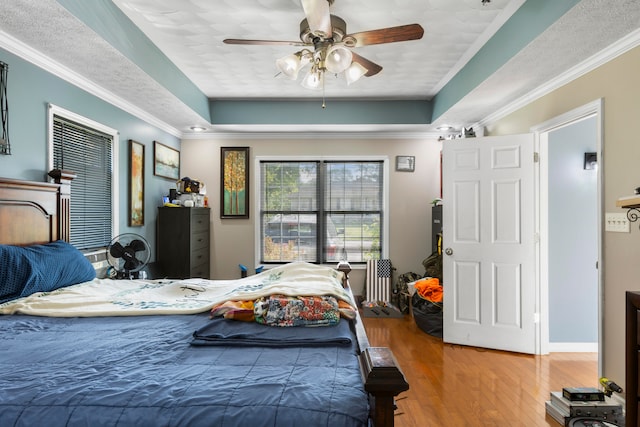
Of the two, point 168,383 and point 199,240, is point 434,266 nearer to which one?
point 199,240

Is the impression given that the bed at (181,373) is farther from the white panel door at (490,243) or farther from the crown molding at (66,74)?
the white panel door at (490,243)

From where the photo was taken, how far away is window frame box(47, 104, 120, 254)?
104 inches

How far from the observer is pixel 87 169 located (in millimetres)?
3102

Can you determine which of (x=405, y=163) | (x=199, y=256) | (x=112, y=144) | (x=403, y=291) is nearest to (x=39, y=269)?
(x=112, y=144)

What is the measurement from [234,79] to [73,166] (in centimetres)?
172

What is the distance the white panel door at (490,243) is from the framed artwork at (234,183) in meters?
2.66

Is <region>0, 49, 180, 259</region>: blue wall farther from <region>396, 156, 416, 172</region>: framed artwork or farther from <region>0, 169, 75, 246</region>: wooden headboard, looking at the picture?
<region>396, 156, 416, 172</region>: framed artwork

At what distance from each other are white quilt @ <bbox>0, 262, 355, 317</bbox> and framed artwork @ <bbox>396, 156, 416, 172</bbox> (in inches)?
105

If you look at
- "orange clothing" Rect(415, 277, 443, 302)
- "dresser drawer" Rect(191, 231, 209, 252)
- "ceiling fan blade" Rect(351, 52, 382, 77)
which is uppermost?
"ceiling fan blade" Rect(351, 52, 382, 77)

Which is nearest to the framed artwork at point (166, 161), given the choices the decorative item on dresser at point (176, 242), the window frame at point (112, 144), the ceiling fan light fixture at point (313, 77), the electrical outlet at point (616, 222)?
the decorative item on dresser at point (176, 242)

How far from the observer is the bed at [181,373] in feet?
3.31

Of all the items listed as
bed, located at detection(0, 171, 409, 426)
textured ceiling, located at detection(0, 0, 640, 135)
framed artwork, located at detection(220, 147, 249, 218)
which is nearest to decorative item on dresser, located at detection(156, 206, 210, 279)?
framed artwork, located at detection(220, 147, 249, 218)

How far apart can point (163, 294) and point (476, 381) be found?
2320mm

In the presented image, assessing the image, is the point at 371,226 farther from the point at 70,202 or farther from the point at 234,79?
the point at 70,202
